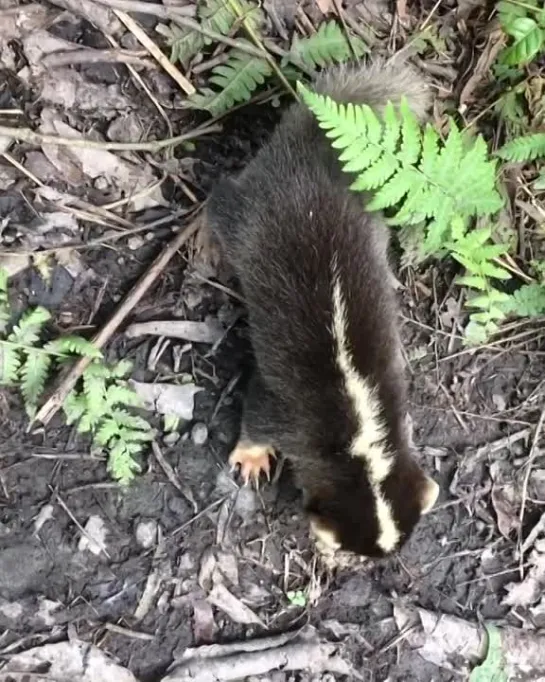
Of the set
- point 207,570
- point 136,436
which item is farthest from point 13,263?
point 207,570

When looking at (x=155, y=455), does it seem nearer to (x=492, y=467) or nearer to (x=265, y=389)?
(x=265, y=389)

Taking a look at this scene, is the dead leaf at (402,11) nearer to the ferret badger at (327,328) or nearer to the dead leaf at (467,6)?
the dead leaf at (467,6)

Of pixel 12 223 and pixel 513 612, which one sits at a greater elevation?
pixel 12 223

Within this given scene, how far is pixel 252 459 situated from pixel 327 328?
40.5 inches

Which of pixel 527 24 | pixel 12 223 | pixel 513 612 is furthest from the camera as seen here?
pixel 513 612

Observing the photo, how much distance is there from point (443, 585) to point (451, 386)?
47.0 inches

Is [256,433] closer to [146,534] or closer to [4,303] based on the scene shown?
[146,534]

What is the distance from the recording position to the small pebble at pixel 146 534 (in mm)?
5012

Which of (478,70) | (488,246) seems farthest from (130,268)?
(478,70)

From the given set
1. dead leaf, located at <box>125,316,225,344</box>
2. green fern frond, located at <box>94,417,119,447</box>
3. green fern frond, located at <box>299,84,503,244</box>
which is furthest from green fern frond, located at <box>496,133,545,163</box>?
green fern frond, located at <box>94,417,119,447</box>

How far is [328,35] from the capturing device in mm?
4984

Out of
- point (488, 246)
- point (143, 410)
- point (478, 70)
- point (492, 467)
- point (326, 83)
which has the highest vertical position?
point (326, 83)

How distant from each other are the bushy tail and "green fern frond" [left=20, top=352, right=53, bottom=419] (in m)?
2.10

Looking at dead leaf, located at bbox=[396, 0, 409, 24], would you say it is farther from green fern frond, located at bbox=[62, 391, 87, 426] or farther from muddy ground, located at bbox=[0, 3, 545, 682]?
green fern frond, located at bbox=[62, 391, 87, 426]
